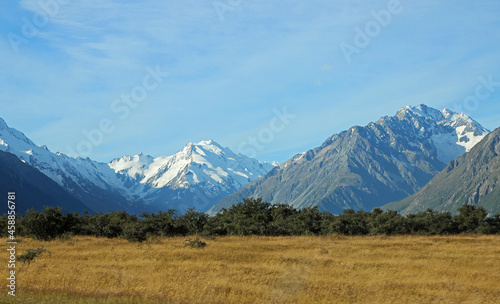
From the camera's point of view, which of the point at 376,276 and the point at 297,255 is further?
the point at 297,255

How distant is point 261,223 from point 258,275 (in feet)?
107

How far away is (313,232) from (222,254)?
2800cm

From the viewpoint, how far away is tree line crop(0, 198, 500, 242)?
54.5 meters

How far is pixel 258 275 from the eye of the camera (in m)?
25.2

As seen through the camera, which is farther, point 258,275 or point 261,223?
point 261,223

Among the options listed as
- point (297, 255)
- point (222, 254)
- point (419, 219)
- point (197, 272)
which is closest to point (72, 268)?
point (197, 272)

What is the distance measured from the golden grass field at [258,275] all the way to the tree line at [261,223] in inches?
647

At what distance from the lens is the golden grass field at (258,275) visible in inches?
771

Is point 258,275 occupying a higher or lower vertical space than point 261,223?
higher

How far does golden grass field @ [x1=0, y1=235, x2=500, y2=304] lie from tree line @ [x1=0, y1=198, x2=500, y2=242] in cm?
1644

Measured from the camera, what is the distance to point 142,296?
19.0m

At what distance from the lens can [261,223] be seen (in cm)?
5772

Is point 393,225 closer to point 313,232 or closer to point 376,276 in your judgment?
point 313,232

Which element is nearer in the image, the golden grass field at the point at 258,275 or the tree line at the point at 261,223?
the golden grass field at the point at 258,275
